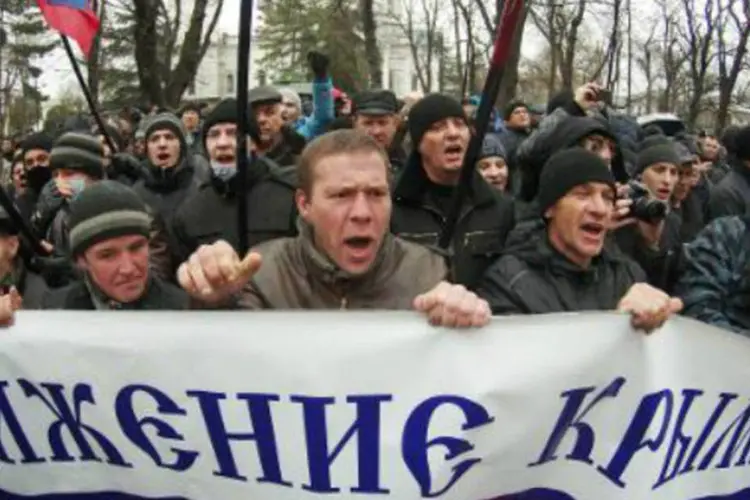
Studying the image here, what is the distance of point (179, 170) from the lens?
5418mm

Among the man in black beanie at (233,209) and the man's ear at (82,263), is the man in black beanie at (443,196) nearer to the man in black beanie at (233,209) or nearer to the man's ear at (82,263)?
the man in black beanie at (233,209)

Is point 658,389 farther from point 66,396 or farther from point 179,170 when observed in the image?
point 179,170

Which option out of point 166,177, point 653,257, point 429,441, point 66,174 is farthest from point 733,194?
point 429,441

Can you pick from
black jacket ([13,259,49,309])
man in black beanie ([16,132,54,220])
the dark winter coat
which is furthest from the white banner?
man in black beanie ([16,132,54,220])

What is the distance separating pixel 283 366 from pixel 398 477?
387mm

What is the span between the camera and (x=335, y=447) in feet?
8.03

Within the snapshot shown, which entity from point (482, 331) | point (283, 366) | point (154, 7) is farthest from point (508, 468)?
point (154, 7)

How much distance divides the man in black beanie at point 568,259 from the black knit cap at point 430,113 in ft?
2.66

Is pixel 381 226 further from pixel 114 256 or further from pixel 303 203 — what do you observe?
pixel 114 256

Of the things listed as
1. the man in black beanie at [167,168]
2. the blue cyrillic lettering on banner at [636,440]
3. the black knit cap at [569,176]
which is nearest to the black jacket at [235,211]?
the man in black beanie at [167,168]

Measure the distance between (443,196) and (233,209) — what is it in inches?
36.7

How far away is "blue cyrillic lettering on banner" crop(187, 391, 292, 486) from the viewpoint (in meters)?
2.47

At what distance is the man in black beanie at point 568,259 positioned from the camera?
309 centimetres

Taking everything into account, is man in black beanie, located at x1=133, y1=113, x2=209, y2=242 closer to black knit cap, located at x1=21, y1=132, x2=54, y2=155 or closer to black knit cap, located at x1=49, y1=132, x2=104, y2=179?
black knit cap, located at x1=49, y1=132, x2=104, y2=179
